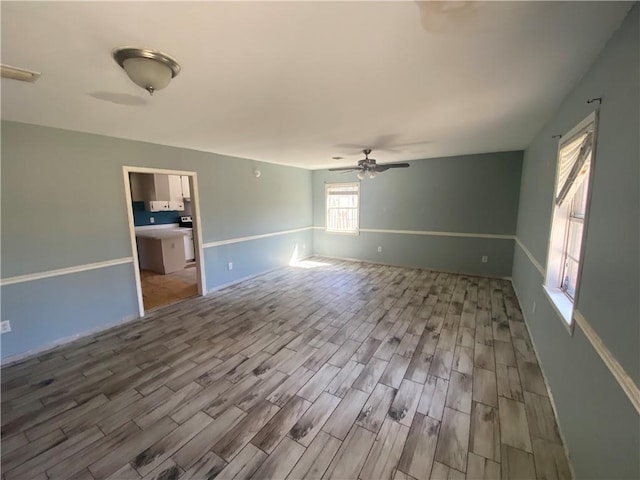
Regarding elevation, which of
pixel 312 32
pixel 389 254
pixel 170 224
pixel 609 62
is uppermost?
pixel 312 32

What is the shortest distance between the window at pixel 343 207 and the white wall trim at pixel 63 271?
15.0 ft

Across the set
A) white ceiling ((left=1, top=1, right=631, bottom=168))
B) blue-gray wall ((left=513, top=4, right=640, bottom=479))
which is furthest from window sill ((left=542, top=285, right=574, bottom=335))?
white ceiling ((left=1, top=1, right=631, bottom=168))

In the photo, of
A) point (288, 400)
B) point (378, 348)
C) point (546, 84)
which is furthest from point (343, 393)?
point (546, 84)

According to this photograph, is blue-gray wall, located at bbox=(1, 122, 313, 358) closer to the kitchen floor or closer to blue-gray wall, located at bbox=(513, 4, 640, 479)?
the kitchen floor

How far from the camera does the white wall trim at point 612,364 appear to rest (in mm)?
951

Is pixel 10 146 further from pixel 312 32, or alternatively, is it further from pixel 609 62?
pixel 609 62

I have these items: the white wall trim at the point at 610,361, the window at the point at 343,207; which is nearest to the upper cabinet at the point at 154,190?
the window at the point at 343,207

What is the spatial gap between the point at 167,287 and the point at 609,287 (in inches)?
221

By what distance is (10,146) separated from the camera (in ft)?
8.09

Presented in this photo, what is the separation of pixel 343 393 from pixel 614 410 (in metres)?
1.55

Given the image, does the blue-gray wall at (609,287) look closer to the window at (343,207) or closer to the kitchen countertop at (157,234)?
the window at (343,207)

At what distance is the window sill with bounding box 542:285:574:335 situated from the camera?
1.72m

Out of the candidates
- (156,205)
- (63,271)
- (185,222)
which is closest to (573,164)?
(63,271)

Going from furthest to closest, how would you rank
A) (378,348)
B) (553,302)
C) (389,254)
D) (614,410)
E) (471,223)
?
(389,254) → (471,223) → (378,348) → (553,302) → (614,410)
